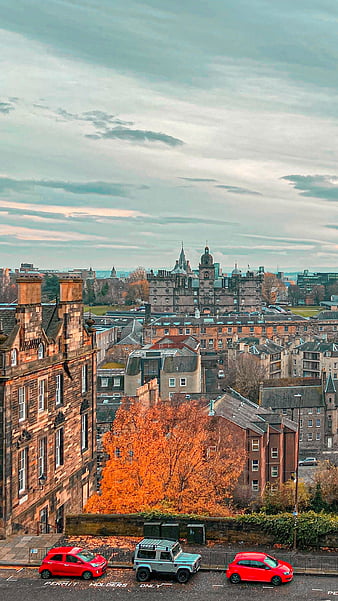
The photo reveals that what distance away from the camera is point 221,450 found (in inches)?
1863

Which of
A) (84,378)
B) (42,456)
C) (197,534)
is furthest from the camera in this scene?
(84,378)

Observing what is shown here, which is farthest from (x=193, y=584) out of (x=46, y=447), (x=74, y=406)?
(x=74, y=406)

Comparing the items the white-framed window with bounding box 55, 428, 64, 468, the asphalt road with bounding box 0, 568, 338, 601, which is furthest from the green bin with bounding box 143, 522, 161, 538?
the white-framed window with bounding box 55, 428, 64, 468

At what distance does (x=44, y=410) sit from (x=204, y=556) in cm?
1168

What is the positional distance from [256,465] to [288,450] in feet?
16.5

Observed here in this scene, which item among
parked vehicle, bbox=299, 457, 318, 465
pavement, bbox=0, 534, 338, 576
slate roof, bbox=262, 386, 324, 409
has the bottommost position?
parked vehicle, bbox=299, 457, 318, 465

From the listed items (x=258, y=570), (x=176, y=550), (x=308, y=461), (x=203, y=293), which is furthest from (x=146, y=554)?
(x=203, y=293)

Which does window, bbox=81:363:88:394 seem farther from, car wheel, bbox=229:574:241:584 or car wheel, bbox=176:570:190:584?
car wheel, bbox=229:574:241:584

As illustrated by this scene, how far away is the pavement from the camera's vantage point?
2442 centimetres

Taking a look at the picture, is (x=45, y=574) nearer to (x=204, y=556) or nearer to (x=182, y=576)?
(x=182, y=576)

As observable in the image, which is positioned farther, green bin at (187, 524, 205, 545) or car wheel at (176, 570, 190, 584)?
green bin at (187, 524, 205, 545)

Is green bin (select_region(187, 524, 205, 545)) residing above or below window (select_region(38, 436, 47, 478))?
below

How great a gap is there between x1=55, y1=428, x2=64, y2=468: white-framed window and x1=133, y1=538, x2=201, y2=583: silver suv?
1156 cm

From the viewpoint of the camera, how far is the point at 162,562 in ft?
76.7
